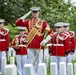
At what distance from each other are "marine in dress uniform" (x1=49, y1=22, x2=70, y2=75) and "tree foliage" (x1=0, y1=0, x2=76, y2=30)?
21.5ft

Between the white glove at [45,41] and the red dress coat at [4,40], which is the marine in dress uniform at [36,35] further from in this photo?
the red dress coat at [4,40]

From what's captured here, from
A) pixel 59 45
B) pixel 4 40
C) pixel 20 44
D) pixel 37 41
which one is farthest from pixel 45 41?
pixel 4 40

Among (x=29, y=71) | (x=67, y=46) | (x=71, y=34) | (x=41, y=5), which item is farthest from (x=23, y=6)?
(x=29, y=71)

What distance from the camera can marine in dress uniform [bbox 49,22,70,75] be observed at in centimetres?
1280

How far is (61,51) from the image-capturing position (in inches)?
509

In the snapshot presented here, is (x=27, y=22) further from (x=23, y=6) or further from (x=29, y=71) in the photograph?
(x=23, y=6)

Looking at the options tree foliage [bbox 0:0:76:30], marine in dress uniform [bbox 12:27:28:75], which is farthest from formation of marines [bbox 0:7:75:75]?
tree foliage [bbox 0:0:76:30]

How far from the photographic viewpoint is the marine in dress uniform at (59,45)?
→ 42.0 ft

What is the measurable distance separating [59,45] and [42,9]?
7.72 m

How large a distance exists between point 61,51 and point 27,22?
4.39ft

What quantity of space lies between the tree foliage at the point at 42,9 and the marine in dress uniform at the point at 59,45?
6546mm

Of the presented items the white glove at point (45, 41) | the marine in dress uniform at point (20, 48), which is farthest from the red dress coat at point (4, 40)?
the white glove at point (45, 41)

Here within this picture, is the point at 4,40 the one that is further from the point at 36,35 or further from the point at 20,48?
the point at 36,35

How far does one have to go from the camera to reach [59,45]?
12906 millimetres
